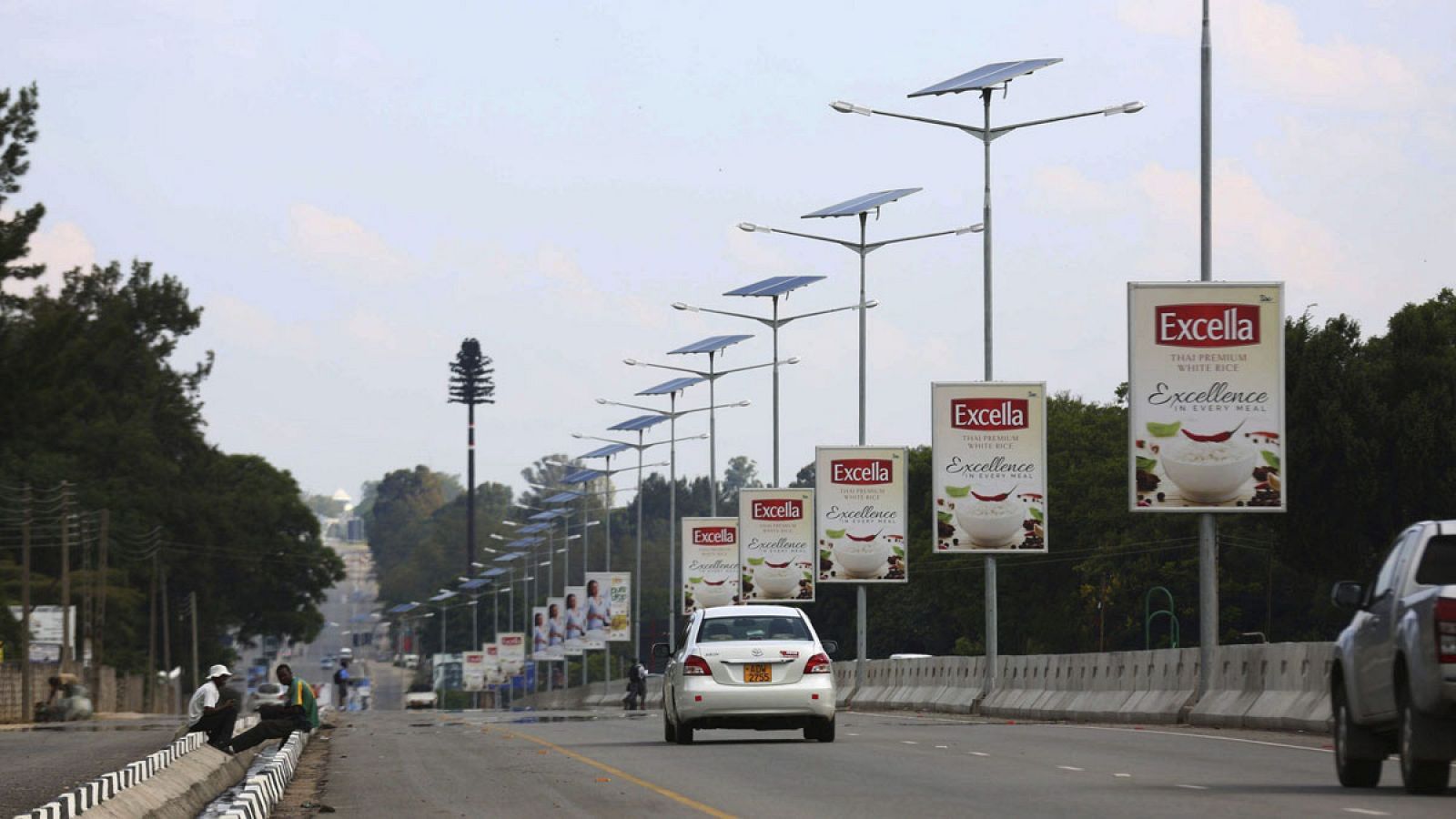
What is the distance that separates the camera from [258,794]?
17234 millimetres

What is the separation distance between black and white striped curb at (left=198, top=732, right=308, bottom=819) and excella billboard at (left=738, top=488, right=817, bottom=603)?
1427 inches

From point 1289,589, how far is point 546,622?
116 ft

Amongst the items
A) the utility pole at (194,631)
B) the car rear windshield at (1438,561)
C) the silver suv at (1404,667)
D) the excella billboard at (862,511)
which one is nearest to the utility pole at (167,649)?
the utility pole at (194,631)

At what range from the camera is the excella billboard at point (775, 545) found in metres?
61.5

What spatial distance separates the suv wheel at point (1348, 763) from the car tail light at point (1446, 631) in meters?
2.54

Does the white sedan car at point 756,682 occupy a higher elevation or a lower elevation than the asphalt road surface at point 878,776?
higher

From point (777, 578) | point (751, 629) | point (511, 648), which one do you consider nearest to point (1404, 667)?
point (751, 629)

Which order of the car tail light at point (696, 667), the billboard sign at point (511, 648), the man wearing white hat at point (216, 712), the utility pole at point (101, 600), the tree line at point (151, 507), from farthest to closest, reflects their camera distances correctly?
1. the billboard sign at point (511, 648)
2. the tree line at point (151, 507)
3. the utility pole at point (101, 600)
4. the car tail light at point (696, 667)
5. the man wearing white hat at point (216, 712)

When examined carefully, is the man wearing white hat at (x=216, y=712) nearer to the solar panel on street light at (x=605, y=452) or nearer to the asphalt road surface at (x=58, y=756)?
the asphalt road surface at (x=58, y=756)

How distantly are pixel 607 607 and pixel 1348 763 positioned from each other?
77957 millimetres

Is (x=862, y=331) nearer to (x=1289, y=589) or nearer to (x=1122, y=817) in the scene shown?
(x=1289, y=589)

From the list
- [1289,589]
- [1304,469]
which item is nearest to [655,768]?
[1304,469]

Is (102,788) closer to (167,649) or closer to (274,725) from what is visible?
(274,725)

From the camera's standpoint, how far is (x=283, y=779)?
2119 cm
